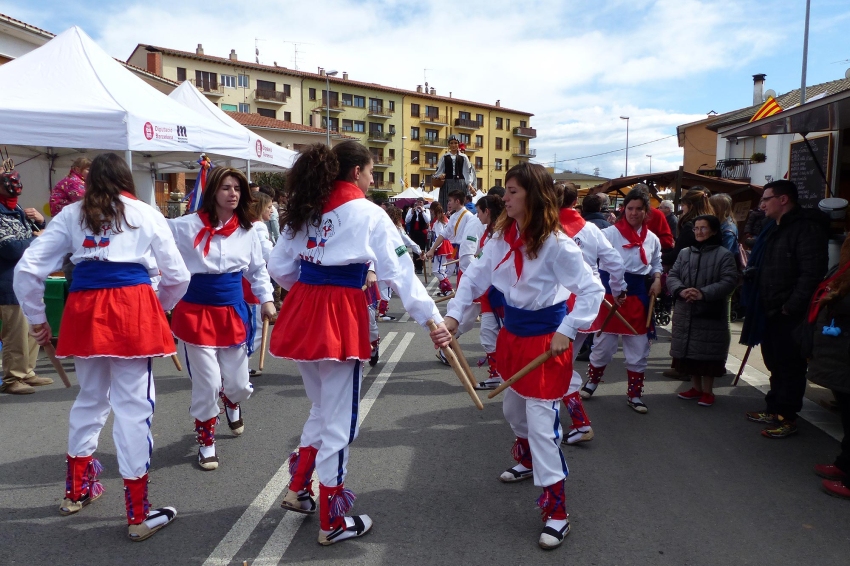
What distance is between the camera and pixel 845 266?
405cm

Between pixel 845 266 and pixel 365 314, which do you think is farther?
pixel 845 266

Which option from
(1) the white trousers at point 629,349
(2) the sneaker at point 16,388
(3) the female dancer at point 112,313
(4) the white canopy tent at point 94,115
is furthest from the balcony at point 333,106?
(3) the female dancer at point 112,313

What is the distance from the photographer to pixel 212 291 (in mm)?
4422

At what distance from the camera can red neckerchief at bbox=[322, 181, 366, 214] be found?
323cm

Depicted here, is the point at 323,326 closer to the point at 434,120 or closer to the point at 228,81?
the point at 228,81

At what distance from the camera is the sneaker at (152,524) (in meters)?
3.25

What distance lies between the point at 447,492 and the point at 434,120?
73.3 metres

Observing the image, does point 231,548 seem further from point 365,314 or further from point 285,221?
point 285,221

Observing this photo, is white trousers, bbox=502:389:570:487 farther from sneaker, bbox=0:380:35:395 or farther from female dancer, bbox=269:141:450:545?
sneaker, bbox=0:380:35:395

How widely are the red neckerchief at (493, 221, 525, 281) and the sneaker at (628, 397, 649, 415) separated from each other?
9.56ft

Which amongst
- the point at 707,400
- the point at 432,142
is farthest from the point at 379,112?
the point at 707,400

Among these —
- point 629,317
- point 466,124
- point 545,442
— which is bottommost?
point 545,442

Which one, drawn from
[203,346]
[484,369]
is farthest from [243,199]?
[484,369]

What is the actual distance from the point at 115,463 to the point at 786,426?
204 inches
